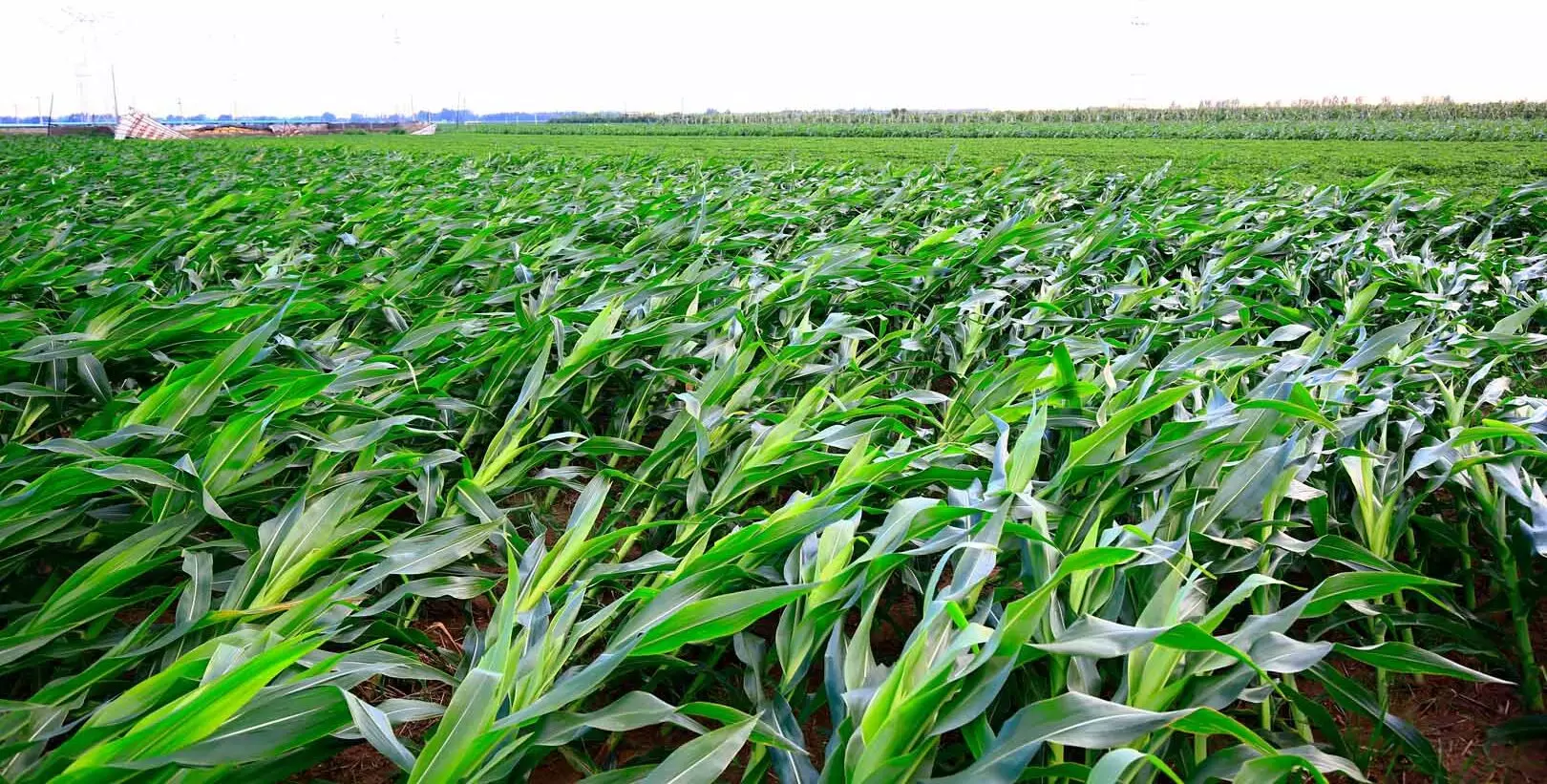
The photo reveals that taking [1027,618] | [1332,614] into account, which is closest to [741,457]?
[1027,618]

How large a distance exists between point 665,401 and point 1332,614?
138 centimetres

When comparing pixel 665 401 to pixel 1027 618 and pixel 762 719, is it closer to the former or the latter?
pixel 762 719

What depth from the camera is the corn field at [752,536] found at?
0.80 metres

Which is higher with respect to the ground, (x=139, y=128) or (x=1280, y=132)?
(x=139, y=128)

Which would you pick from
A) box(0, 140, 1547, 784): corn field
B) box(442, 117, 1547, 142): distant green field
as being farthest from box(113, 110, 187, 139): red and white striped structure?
box(0, 140, 1547, 784): corn field

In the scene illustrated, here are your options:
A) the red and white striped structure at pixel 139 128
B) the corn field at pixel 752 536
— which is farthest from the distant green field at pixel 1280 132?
the red and white striped structure at pixel 139 128

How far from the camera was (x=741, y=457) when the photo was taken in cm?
151

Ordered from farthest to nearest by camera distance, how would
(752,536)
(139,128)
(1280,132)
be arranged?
(139,128) → (1280,132) → (752,536)

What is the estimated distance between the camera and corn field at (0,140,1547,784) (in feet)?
2.63

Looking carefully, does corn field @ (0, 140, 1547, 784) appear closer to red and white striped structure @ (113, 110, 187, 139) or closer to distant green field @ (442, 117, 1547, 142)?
distant green field @ (442, 117, 1547, 142)

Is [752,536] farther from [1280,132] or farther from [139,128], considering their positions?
[139,128]

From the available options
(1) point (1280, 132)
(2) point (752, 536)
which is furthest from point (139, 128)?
(2) point (752, 536)

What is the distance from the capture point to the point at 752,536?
105 centimetres

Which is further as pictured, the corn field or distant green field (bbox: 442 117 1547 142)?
distant green field (bbox: 442 117 1547 142)
